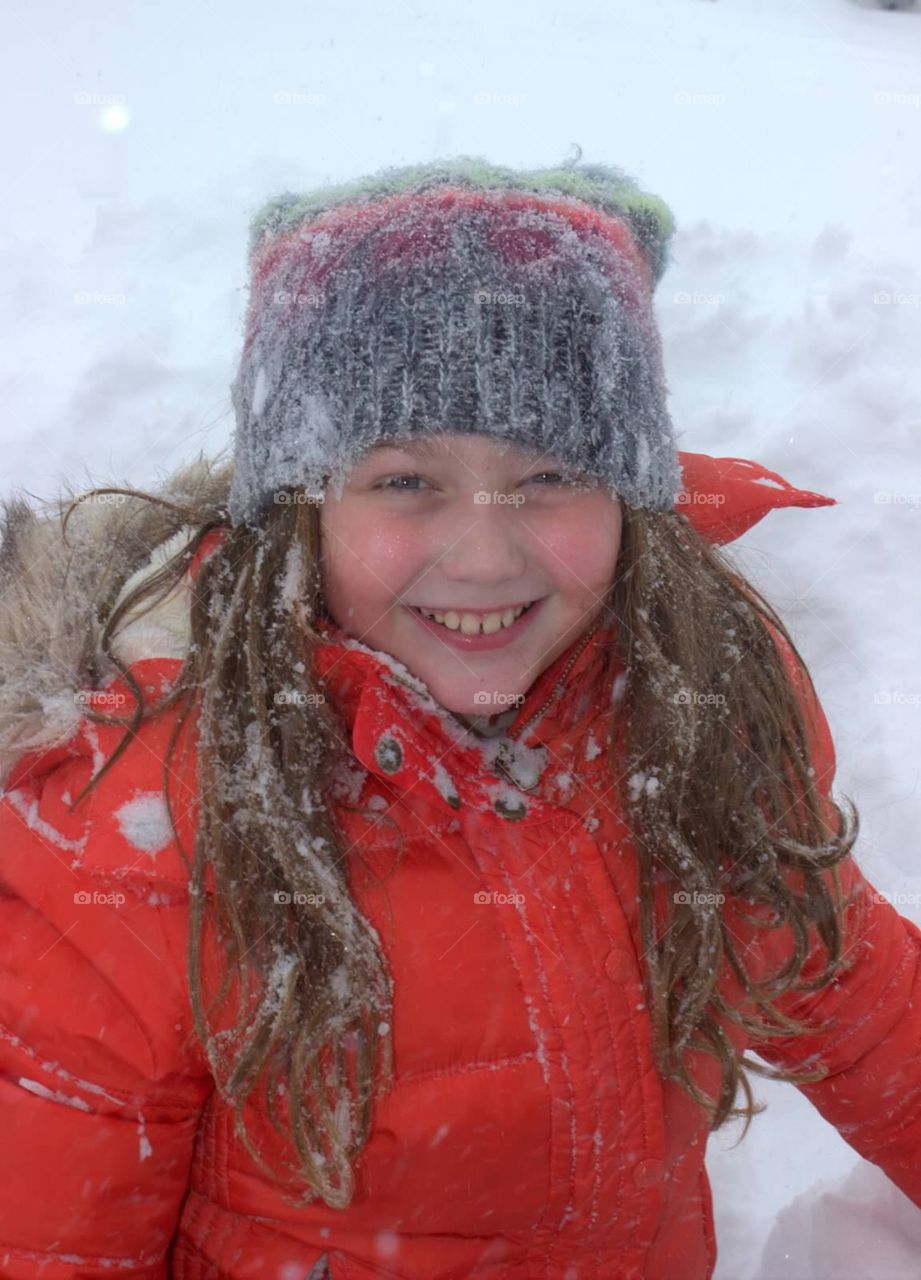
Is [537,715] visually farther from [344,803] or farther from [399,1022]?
[399,1022]

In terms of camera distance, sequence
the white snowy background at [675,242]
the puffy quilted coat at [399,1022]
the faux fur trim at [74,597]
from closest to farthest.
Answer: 1. the puffy quilted coat at [399,1022]
2. the faux fur trim at [74,597]
3. the white snowy background at [675,242]

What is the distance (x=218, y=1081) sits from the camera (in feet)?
4.39

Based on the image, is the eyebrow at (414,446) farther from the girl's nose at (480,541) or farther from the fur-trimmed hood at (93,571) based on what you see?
the fur-trimmed hood at (93,571)

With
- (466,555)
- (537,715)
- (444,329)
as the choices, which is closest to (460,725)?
(537,715)

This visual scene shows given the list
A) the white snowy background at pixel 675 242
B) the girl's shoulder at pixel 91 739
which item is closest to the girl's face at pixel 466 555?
the girl's shoulder at pixel 91 739

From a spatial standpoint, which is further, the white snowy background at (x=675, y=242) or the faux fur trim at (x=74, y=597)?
the white snowy background at (x=675, y=242)

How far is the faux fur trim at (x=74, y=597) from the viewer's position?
1386mm

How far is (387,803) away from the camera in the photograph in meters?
1.41

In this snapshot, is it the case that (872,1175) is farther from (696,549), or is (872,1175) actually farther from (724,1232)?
(696,549)

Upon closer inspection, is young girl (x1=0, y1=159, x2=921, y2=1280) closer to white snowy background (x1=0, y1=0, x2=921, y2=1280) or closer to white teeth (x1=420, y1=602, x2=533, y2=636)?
white teeth (x1=420, y1=602, x2=533, y2=636)

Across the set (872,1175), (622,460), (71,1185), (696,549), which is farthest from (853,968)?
(71,1185)

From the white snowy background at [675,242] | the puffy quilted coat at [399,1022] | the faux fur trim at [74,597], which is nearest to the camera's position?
the puffy quilted coat at [399,1022]

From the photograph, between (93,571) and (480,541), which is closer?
(480,541)

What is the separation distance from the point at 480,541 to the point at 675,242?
2.87 m
